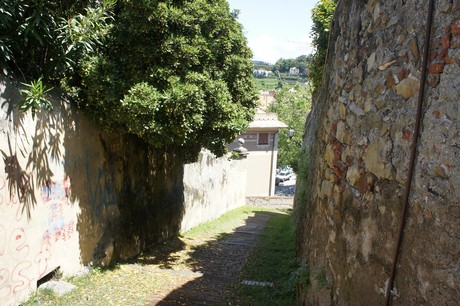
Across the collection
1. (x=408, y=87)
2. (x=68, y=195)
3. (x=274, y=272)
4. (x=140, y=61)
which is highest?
(x=140, y=61)

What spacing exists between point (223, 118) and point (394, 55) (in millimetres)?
4680

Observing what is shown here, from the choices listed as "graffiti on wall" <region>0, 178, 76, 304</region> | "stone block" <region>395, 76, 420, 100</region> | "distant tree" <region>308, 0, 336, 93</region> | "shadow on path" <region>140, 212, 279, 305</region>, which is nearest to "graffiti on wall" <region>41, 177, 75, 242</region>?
"graffiti on wall" <region>0, 178, 76, 304</region>

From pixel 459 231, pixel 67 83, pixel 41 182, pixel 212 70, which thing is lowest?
pixel 41 182

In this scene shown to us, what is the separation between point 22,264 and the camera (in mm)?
5059

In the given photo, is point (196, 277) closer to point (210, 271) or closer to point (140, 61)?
point (210, 271)

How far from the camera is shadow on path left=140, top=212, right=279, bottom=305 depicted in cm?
606

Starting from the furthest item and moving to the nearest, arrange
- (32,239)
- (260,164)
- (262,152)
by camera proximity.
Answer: (260,164) < (262,152) < (32,239)

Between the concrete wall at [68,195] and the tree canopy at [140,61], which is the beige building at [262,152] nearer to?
the concrete wall at [68,195]

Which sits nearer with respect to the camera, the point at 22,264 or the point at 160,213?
the point at 22,264

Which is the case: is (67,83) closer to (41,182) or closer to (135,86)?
(135,86)

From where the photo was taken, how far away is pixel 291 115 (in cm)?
3600

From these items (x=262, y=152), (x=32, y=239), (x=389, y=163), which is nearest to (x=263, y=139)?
(x=262, y=152)

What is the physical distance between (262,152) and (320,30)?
19.4m

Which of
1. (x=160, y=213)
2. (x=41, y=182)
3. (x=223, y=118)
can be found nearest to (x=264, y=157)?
(x=160, y=213)
